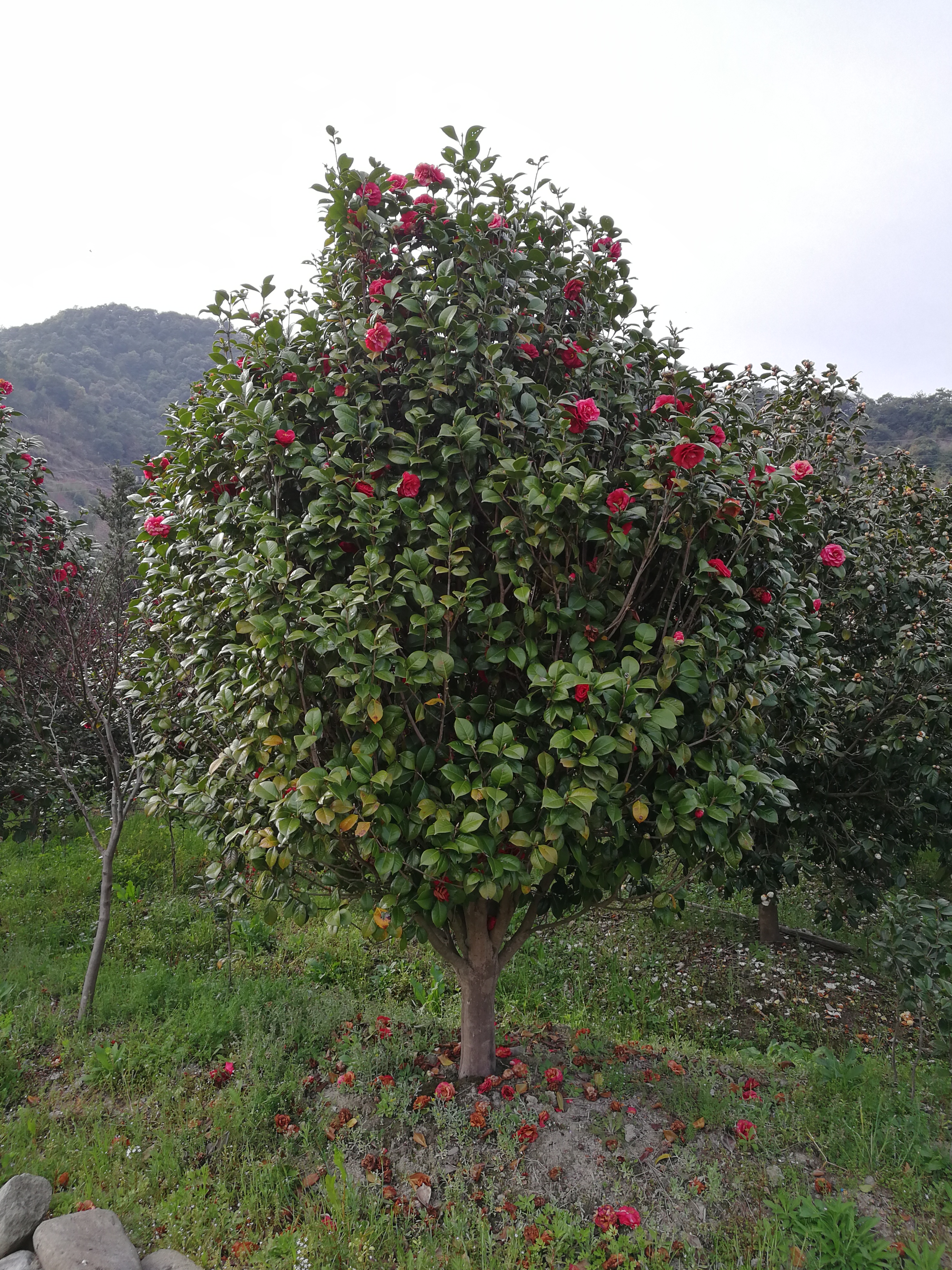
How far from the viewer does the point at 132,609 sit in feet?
11.8

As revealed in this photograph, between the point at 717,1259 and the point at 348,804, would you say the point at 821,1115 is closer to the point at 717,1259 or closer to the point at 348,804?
the point at 717,1259

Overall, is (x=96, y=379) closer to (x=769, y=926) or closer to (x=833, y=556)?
(x=769, y=926)

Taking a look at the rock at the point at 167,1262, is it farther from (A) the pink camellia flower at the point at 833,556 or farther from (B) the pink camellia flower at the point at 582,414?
(A) the pink camellia flower at the point at 833,556

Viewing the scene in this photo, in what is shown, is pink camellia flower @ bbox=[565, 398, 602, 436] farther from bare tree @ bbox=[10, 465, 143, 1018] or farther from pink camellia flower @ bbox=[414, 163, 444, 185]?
bare tree @ bbox=[10, 465, 143, 1018]

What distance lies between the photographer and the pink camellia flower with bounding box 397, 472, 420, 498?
7.91ft

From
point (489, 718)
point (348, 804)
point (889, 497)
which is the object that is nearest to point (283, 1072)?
point (348, 804)

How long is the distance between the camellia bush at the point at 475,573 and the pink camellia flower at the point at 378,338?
0.04 feet

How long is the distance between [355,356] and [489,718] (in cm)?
139

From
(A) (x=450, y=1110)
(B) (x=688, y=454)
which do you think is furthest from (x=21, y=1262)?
(B) (x=688, y=454)

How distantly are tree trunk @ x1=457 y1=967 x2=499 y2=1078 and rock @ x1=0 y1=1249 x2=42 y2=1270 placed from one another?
5.54ft

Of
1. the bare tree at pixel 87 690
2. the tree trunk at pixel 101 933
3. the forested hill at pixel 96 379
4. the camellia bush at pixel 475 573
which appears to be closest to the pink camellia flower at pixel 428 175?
the camellia bush at pixel 475 573

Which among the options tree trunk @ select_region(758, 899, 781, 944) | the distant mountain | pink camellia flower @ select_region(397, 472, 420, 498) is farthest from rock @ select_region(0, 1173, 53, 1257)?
the distant mountain

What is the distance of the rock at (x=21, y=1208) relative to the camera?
2641mm

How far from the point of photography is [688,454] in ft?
7.33
